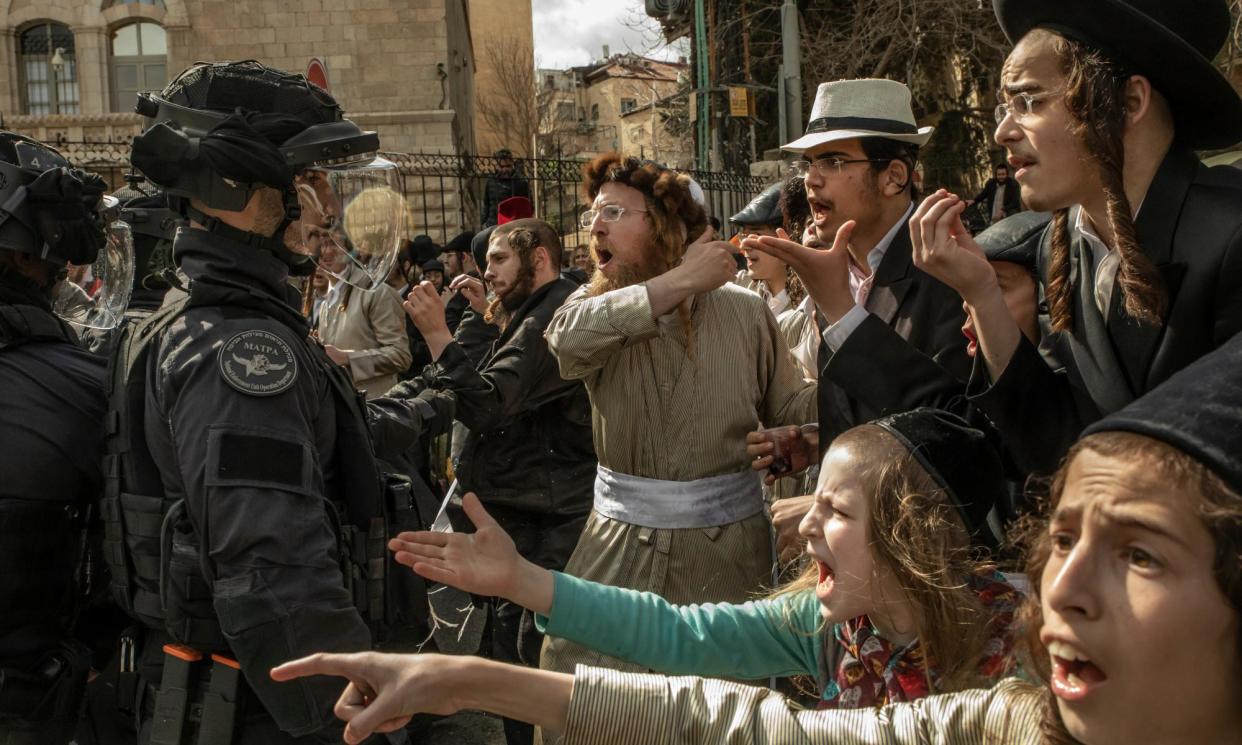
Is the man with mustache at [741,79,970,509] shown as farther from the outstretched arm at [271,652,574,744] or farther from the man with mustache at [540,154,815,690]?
the outstretched arm at [271,652,574,744]

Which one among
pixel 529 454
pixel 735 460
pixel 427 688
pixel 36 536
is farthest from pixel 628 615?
pixel 529 454

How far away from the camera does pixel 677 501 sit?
3.71m

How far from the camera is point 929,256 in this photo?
2402 mm

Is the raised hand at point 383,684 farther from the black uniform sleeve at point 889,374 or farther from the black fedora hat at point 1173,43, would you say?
the black fedora hat at point 1173,43

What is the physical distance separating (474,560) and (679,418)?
1.67 metres

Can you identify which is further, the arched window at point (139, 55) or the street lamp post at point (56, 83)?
the street lamp post at point (56, 83)

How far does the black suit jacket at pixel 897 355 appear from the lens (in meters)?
2.71

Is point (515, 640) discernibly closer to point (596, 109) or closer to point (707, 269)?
point (707, 269)

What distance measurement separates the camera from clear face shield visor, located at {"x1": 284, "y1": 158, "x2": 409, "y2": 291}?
310 cm

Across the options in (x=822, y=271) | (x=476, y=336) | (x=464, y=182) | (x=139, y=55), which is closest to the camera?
(x=822, y=271)

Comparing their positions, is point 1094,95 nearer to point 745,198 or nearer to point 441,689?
point 441,689

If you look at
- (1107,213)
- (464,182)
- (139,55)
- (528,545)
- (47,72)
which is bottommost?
(528,545)

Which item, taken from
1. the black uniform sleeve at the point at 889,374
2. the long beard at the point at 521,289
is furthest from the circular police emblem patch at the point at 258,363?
the long beard at the point at 521,289

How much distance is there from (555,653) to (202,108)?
74.0 inches
